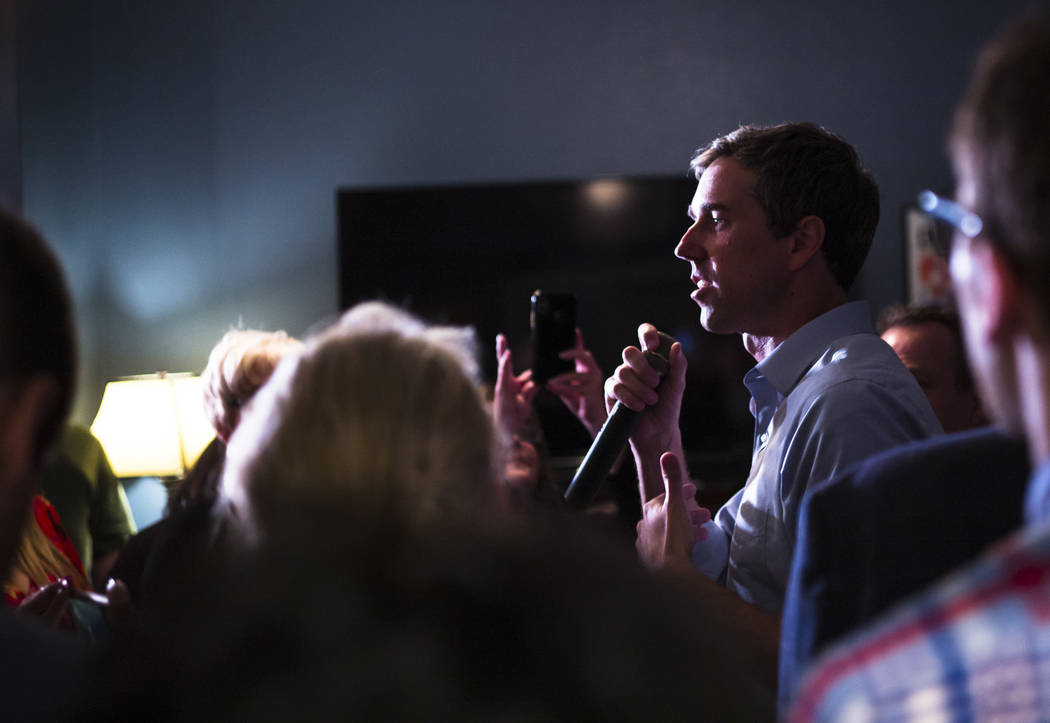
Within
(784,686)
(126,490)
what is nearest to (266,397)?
(784,686)

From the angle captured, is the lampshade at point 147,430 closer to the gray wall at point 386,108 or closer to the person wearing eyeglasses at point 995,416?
the gray wall at point 386,108

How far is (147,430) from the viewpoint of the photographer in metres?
3.12

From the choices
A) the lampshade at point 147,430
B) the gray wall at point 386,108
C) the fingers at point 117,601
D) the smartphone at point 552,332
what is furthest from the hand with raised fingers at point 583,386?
the gray wall at point 386,108

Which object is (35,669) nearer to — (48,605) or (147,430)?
(48,605)

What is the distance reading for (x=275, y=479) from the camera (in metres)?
0.55

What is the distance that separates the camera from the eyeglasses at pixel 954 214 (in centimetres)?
53

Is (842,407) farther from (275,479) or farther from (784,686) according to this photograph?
(275,479)

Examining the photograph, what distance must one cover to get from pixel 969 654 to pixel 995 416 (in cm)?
18

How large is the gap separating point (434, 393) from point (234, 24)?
149 inches

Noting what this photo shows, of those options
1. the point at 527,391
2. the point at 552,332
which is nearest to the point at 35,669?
the point at 552,332

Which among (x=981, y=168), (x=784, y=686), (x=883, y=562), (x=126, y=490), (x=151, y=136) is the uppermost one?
(x=151, y=136)

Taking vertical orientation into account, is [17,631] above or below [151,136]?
below

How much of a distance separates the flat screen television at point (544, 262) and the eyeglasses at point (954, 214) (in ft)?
10.0

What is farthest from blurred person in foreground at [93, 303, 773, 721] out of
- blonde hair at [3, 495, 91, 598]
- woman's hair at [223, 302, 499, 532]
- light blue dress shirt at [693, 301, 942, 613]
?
blonde hair at [3, 495, 91, 598]
